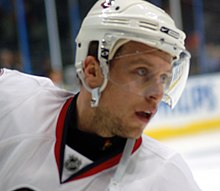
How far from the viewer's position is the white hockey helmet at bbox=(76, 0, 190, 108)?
129 centimetres

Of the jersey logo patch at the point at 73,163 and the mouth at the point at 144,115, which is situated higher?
the mouth at the point at 144,115

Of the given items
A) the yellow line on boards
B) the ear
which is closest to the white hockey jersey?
the ear

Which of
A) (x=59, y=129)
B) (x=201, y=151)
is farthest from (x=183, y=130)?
(x=59, y=129)

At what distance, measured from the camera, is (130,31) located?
4.24 ft

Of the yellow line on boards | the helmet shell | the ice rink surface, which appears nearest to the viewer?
the helmet shell

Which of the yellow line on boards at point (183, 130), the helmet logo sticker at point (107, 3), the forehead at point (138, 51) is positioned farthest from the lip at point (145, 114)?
the yellow line on boards at point (183, 130)

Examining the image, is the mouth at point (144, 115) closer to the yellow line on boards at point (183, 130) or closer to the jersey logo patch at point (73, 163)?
the jersey logo patch at point (73, 163)

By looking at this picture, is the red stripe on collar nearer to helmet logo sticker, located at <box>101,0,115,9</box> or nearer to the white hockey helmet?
the white hockey helmet

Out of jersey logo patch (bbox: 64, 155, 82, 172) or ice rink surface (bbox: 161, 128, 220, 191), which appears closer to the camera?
jersey logo patch (bbox: 64, 155, 82, 172)

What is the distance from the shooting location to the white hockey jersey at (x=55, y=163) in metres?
1.30

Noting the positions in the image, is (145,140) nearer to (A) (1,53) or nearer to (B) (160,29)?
(B) (160,29)

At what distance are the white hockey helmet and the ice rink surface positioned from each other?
2044 millimetres

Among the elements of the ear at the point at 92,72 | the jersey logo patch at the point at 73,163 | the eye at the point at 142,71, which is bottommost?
the jersey logo patch at the point at 73,163

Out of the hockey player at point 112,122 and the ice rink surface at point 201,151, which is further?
the ice rink surface at point 201,151
